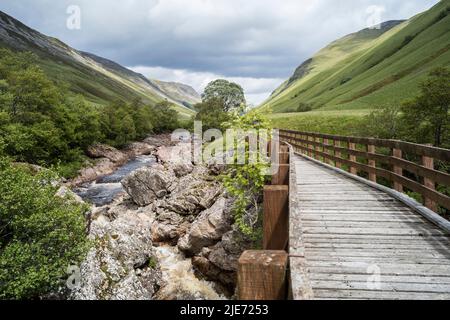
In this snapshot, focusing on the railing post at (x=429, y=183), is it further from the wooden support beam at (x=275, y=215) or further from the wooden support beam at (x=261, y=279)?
the wooden support beam at (x=261, y=279)

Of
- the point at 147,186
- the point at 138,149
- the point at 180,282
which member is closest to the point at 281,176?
the point at 180,282

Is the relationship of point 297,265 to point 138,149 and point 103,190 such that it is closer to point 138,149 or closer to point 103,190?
point 103,190

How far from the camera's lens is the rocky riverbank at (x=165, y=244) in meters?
13.1

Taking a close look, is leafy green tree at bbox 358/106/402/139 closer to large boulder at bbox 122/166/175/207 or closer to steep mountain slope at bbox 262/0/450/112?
large boulder at bbox 122/166/175/207

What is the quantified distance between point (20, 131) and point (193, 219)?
87.5ft

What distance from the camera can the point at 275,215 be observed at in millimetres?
4098

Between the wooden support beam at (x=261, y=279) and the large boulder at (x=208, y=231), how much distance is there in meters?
14.3

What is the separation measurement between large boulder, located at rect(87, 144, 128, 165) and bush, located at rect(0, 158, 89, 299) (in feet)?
126

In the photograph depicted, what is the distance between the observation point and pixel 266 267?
97.0 inches

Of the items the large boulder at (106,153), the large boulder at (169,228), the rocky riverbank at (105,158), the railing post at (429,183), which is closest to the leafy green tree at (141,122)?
the rocky riverbank at (105,158)

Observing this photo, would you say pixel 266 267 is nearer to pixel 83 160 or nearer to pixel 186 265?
pixel 186 265

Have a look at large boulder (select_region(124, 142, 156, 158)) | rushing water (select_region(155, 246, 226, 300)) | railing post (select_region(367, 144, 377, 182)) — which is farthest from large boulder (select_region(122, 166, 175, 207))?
large boulder (select_region(124, 142, 156, 158))

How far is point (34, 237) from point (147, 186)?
36.6 feet
